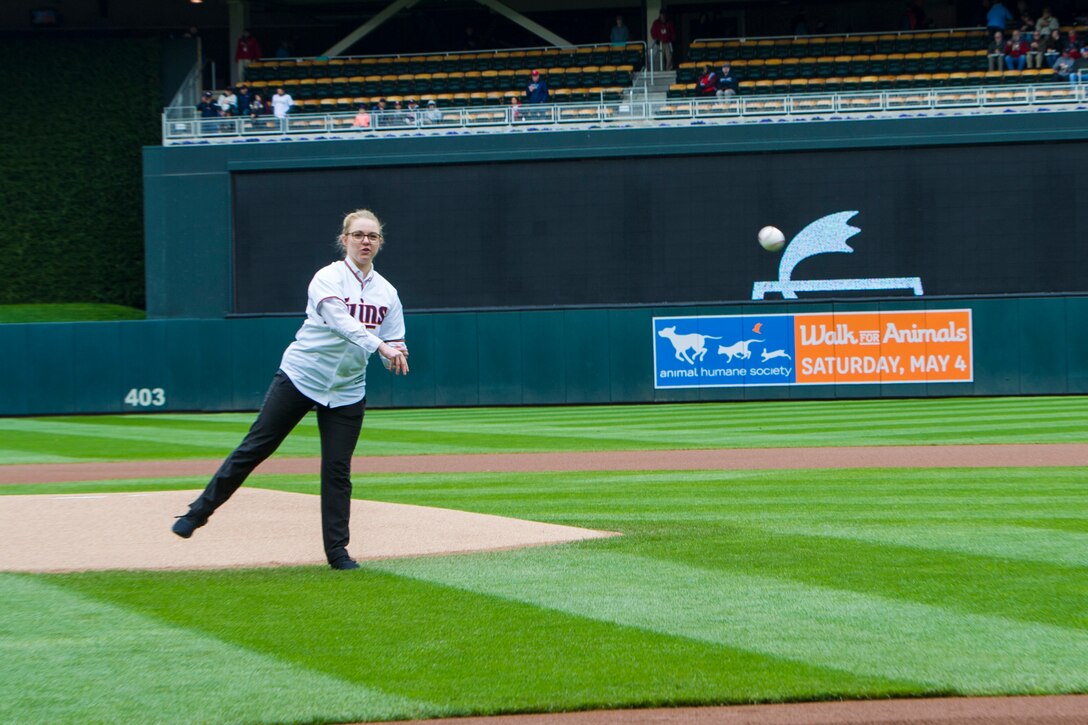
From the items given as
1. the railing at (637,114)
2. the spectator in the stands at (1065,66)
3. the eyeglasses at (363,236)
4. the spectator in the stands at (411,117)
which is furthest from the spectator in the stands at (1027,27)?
the eyeglasses at (363,236)

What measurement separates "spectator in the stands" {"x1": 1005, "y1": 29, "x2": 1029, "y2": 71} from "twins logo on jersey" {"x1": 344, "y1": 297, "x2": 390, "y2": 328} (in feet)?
86.8

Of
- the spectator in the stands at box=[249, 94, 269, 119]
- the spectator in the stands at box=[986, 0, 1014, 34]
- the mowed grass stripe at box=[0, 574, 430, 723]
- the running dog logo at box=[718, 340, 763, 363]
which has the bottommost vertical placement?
the mowed grass stripe at box=[0, 574, 430, 723]

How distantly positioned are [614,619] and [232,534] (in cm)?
328

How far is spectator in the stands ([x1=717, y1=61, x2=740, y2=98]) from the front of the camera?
28.9 meters

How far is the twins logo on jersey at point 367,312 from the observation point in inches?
248

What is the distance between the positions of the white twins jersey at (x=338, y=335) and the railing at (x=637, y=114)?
2244 cm

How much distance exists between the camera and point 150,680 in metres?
4.30

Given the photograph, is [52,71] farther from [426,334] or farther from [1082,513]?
[1082,513]

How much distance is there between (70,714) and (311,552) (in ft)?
10.1

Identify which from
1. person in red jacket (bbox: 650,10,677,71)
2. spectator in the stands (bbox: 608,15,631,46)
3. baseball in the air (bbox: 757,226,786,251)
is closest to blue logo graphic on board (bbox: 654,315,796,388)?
baseball in the air (bbox: 757,226,786,251)

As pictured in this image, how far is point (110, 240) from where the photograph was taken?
3462 centimetres

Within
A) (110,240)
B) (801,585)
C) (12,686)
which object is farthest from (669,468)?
(110,240)

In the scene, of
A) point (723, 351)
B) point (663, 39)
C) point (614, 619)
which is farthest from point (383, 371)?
point (614, 619)

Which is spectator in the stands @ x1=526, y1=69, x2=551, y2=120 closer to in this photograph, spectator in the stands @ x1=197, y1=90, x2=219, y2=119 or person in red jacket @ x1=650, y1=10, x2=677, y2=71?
person in red jacket @ x1=650, y1=10, x2=677, y2=71
